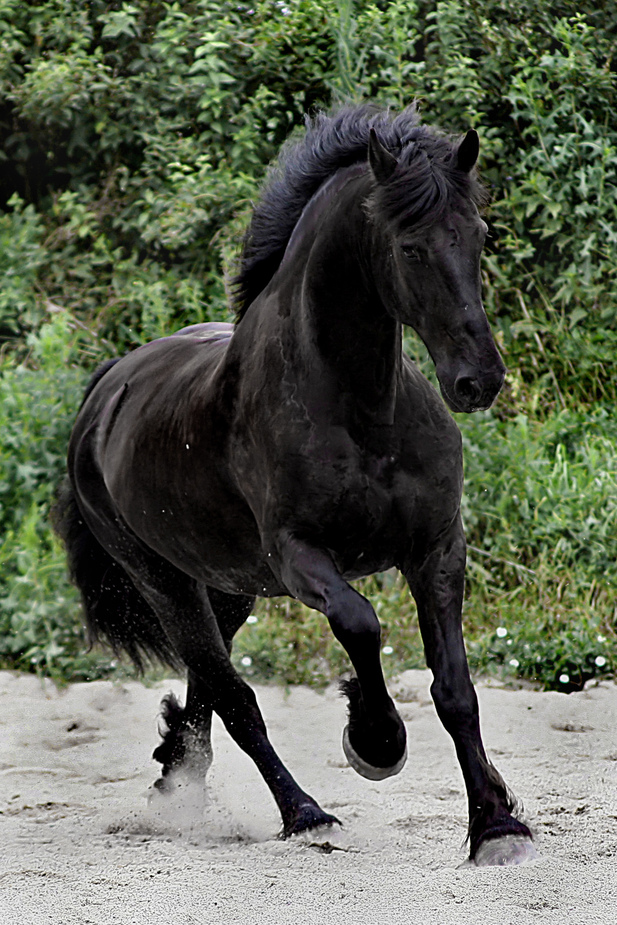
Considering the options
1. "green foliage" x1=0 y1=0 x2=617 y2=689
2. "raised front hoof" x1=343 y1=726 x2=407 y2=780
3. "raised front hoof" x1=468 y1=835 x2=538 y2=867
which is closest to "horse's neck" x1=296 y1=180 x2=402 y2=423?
"raised front hoof" x1=343 y1=726 x2=407 y2=780

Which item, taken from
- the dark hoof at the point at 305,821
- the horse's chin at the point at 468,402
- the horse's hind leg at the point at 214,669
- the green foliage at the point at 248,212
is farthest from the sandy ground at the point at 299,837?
the horse's chin at the point at 468,402

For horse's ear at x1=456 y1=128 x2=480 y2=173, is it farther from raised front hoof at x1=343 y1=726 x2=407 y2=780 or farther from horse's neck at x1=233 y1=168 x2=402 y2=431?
raised front hoof at x1=343 y1=726 x2=407 y2=780

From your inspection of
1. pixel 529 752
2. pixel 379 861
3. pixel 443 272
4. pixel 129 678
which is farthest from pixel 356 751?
pixel 129 678

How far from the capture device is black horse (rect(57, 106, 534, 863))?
2.54 meters

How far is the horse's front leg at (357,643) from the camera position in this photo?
8.89ft

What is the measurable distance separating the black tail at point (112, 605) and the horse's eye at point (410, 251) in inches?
89.6

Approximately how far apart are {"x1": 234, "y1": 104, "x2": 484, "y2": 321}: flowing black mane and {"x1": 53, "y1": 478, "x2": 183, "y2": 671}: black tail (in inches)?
59.0

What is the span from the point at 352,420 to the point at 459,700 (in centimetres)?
74

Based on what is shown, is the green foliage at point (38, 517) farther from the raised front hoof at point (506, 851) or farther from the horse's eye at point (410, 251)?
the horse's eye at point (410, 251)

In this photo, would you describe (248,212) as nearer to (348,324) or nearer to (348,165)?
(348,165)

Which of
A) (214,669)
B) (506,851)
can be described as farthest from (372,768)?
(214,669)

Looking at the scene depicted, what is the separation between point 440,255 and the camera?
8.11ft

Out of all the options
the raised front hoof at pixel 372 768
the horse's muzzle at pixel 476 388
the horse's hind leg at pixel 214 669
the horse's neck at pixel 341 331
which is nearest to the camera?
the horse's muzzle at pixel 476 388

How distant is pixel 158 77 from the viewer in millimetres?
7770
